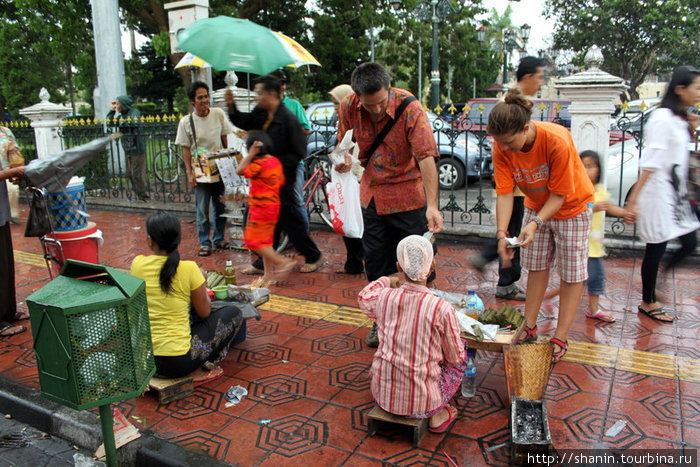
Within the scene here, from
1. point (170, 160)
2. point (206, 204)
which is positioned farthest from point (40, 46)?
point (206, 204)

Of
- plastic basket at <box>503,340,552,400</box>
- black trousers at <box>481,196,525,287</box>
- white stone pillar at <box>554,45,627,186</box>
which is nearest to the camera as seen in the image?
plastic basket at <box>503,340,552,400</box>

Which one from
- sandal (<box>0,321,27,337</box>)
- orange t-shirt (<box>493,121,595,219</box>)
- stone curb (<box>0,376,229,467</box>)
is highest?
orange t-shirt (<box>493,121,595,219</box>)

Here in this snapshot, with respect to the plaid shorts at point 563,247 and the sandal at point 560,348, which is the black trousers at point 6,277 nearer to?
the plaid shorts at point 563,247

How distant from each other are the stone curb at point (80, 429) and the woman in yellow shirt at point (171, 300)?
0.46 m

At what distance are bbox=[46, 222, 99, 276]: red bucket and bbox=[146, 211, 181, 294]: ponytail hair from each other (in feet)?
5.36

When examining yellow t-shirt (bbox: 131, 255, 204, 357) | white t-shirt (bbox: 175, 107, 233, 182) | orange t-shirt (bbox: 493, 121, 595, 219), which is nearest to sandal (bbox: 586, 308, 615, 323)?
orange t-shirt (bbox: 493, 121, 595, 219)

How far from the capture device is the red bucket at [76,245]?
457 centimetres

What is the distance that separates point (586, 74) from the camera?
6.15m

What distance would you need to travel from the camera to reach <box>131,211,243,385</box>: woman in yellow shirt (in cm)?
332

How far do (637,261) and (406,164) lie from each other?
147 inches

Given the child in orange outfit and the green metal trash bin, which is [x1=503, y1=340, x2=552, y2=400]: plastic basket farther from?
the child in orange outfit

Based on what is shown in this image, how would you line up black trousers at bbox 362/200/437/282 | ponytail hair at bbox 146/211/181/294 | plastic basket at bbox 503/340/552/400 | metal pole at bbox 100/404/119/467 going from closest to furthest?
metal pole at bbox 100/404/119/467
plastic basket at bbox 503/340/552/400
ponytail hair at bbox 146/211/181/294
black trousers at bbox 362/200/437/282

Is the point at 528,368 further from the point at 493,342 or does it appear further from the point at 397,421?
the point at 397,421

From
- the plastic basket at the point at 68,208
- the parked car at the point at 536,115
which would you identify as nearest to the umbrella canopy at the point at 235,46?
the plastic basket at the point at 68,208
